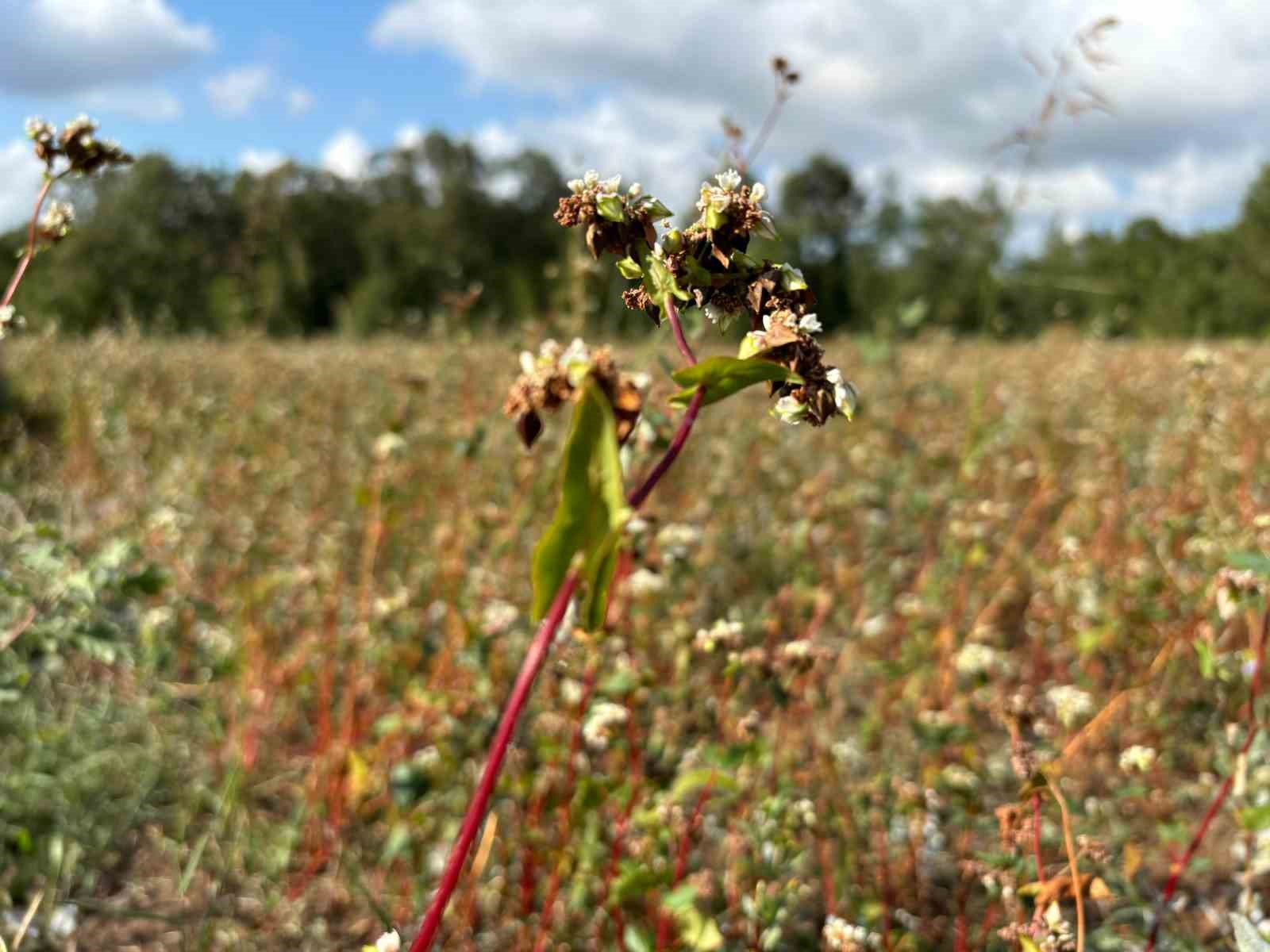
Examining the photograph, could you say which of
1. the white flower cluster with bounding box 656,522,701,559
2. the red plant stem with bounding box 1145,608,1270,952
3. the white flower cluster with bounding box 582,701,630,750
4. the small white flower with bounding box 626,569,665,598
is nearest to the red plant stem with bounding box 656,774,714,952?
the white flower cluster with bounding box 582,701,630,750

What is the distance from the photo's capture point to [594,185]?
813 mm

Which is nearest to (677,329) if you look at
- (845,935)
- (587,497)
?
(587,497)

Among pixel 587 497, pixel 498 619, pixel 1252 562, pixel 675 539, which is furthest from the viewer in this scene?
pixel 675 539

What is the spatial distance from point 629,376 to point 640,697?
5.52 ft

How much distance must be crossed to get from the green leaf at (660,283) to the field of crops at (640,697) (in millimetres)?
849

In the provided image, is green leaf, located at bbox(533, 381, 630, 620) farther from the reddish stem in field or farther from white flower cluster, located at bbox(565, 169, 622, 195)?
white flower cluster, located at bbox(565, 169, 622, 195)

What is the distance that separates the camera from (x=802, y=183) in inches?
2060

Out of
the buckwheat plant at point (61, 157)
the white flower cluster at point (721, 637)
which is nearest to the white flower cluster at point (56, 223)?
the buckwheat plant at point (61, 157)

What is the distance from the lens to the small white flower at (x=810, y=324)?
2.39 ft

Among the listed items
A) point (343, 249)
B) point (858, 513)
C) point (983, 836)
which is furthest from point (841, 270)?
point (983, 836)

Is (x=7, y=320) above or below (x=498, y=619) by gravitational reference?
above

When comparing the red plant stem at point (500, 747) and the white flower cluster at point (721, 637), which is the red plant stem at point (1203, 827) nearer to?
the white flower cluster at point (721, 637)

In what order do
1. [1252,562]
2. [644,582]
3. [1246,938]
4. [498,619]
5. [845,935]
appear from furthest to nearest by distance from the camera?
[498,619]
[644,582]
[845,935]
[1252,562]
[1246,938]

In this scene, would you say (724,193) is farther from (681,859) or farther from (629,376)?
(681,859)
